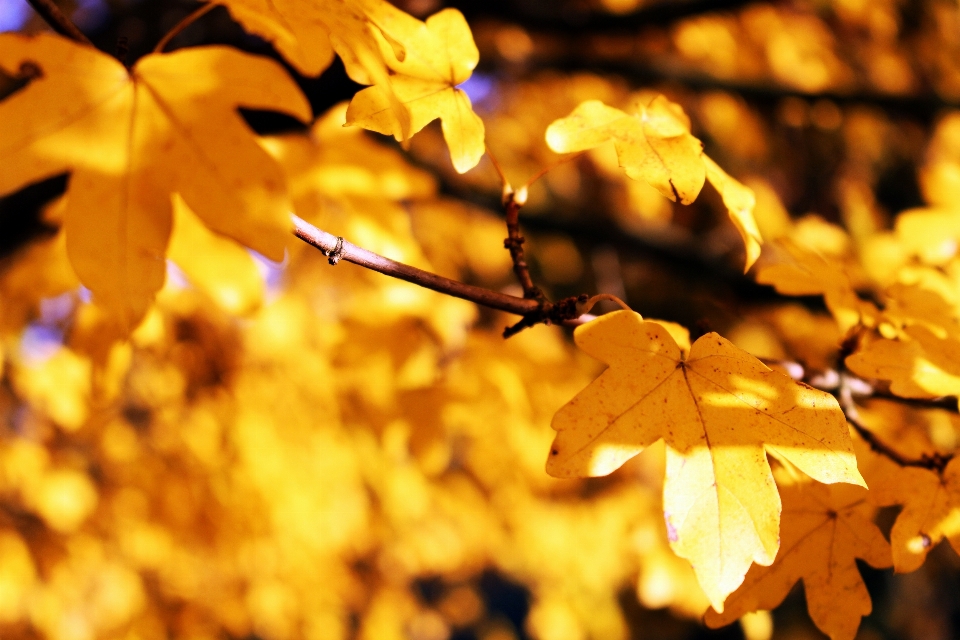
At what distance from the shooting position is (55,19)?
0.64 metres

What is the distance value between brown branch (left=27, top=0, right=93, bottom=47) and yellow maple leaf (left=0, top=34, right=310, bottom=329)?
2 centimetres

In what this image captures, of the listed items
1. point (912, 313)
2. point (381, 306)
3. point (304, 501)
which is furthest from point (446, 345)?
point (304, 501)

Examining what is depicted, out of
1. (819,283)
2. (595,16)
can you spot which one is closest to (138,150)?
(819,283)

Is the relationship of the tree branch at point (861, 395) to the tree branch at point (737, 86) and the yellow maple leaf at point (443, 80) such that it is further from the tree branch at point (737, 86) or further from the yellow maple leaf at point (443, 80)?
the tree branch at point (737, 86)

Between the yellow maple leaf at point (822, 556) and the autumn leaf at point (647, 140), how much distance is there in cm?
45

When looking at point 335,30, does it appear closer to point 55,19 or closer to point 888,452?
point 55,19

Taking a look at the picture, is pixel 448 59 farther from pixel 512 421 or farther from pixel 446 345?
pixel 512 421

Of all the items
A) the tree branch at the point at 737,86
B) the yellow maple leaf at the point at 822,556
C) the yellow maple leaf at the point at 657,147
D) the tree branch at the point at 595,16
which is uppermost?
the yellow maple leaf at the point at 657,147

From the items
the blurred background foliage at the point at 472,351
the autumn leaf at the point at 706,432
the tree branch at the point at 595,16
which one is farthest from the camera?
the tree branch at the point at 595,16

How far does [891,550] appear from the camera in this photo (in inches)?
27.7

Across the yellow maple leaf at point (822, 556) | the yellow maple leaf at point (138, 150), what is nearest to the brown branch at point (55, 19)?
the yellow maple leaf at point (138, 150)

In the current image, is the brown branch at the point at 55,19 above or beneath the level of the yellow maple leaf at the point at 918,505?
above

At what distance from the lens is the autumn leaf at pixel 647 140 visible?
682mm

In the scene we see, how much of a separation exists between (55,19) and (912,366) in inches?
43.8
